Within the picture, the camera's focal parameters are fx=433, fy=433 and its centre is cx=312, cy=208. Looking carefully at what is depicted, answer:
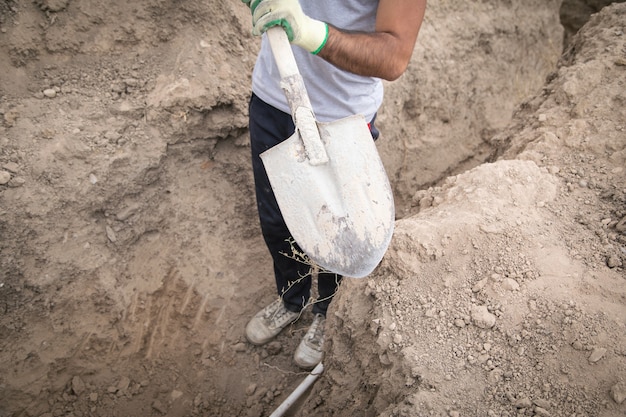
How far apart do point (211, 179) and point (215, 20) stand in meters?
0.93

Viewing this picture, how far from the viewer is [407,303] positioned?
5.43 ft

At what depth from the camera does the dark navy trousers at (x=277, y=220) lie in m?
1.93

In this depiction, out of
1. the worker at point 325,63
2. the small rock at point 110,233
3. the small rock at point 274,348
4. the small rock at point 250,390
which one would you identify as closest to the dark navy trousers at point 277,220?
the worker at point 325,63

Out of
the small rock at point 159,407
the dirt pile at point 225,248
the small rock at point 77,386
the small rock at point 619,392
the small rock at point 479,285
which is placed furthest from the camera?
the small rock at point 159,407

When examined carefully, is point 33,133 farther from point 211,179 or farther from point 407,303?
point 407,303

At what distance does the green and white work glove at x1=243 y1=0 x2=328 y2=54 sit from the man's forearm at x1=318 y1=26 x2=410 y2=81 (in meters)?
0.04

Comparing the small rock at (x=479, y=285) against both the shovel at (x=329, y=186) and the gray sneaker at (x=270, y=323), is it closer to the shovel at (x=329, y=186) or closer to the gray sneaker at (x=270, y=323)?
the shovel at (x=329, y=186)

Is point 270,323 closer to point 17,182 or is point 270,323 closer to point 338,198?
point 338,198

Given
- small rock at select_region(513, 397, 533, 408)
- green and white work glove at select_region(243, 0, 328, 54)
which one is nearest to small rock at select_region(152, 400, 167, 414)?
small rock at select_region(513, 397, 533, 408)

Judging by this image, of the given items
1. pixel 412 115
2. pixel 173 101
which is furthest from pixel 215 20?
pixel 412 115

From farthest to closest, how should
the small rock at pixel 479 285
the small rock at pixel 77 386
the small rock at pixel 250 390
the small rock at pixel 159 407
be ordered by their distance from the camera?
the small rock at pixel 250 390
the small rock at pixel 159 407
the small rock at pixel 77 386
the small rock at pixel 479 285

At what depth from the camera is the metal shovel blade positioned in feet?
4.90

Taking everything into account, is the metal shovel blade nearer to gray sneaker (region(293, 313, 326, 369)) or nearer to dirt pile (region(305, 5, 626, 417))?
dirt pile (region(305, 5, 626, 417))

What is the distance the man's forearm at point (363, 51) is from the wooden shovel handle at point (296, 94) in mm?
133
